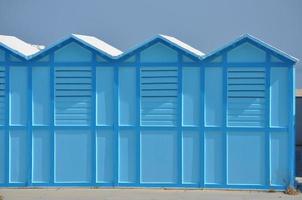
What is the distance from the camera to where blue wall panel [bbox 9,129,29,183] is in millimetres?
13977

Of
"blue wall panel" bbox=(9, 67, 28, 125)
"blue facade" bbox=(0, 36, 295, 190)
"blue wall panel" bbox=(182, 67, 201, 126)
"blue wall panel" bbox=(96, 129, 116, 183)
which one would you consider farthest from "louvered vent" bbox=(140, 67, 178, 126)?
"blue wall panel" bbox=(9, 67, 28, 125)

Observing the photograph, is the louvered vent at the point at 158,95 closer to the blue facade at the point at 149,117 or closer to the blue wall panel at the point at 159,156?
the blue facade at the point at 149,117

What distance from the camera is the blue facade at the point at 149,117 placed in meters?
13.6

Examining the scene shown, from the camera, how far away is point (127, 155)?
45.5ft

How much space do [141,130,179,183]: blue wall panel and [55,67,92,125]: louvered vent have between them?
1.00m

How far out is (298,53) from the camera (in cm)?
1795

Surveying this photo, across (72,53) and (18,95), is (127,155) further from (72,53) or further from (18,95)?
(18,95)

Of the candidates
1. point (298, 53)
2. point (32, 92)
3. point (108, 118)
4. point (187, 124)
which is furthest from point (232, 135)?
point (298, 53)

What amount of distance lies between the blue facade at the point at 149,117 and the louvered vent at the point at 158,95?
15 millimetres

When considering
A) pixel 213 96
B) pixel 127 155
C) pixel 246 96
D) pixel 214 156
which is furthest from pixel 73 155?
pixel 246 96

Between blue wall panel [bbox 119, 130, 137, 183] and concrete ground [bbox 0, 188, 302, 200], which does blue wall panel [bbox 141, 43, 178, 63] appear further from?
concrete ground [bbox 0, 188, 302, 200]

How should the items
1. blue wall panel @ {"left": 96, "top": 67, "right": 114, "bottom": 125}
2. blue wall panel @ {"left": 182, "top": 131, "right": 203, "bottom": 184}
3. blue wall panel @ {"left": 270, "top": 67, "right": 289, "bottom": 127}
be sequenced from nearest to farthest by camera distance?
blue wall panel @ {"left": 270, "top": 67, "right": 289, "bottom": 127}, blue wall panel @ {"left": 182, "top": 131, "right": 203, "bottom": 184}, blue wall panel @ {"left": 96, "top": 67, "right": 114, "bottom": 125}

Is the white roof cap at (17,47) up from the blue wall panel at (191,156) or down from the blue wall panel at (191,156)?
up

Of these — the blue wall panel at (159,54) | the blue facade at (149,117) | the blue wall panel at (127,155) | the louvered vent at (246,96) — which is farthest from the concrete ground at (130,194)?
the blue wall panel at (159,54)
